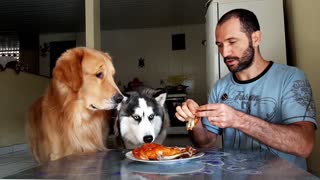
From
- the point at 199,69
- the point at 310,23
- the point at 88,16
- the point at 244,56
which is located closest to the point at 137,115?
the point at 244,56

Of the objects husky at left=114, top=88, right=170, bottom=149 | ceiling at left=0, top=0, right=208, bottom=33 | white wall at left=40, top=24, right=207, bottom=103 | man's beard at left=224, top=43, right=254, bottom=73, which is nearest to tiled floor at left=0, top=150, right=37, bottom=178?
husky at left=114, top=88, right=170, bottom=149

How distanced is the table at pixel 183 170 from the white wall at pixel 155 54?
610cm

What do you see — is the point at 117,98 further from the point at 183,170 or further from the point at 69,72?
the point at 183,170

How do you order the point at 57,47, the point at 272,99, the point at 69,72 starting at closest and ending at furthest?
the point at 272,99, the point at 69,72, the point at 57,47

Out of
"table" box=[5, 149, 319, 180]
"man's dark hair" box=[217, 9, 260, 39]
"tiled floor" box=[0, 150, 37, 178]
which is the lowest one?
"tiled floor" box=[0, 150, 37, 178]

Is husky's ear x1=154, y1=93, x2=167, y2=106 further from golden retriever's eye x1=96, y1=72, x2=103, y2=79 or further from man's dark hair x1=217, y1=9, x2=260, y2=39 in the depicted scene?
man's dark hair x1=217, y1=9, x2=260, y2=39

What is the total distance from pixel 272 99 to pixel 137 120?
1.10 metres

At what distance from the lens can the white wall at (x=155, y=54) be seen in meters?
7.10

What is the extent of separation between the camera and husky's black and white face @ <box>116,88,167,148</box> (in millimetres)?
2172

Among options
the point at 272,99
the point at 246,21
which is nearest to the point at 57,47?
the point at 246,21

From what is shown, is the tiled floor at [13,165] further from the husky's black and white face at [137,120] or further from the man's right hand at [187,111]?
the man's right hand at [187,111]

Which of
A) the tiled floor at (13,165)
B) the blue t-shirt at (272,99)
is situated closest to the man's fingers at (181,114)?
the blue t-shirt at (272,99)

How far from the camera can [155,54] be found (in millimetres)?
7281

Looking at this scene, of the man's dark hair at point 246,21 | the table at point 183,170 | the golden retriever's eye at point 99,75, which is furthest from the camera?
the golden retriever's eye at point 99,75
